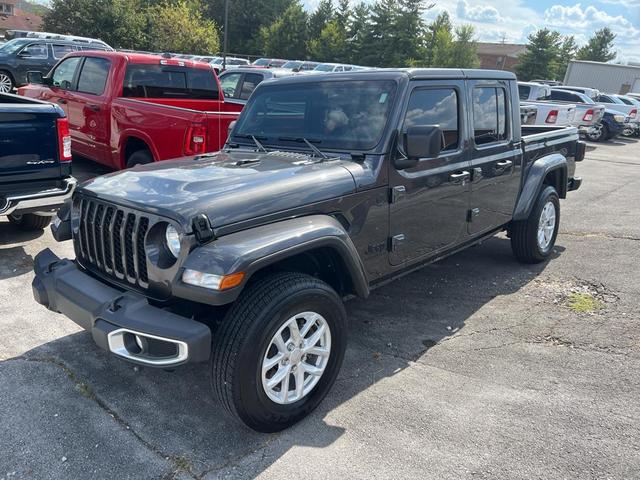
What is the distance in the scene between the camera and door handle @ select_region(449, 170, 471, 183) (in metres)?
4.19

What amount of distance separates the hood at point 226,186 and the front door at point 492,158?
1531mm

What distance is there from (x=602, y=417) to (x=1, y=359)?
379 cm

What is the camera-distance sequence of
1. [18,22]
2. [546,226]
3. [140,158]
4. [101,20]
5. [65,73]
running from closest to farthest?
[546,226] < [140,158] < [65,73] < [101,20] < [18,22]

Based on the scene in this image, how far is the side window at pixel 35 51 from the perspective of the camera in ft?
52.2

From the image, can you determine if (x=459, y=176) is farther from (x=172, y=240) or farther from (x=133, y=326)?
(x=133, y=326)

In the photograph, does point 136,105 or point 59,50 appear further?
point 59,50

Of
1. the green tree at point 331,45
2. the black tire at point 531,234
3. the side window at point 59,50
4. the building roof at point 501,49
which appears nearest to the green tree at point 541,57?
the green tree at point 331,45

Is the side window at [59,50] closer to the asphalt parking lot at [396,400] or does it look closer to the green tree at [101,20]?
the asphalt parking lot at [396,400]

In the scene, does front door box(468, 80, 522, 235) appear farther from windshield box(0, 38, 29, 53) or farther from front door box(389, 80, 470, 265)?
windshield box(0, 38, 29, 53)

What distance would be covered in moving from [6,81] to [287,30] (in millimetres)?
37744

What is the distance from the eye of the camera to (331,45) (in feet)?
156

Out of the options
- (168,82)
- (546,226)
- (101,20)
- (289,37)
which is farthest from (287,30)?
(546,226)

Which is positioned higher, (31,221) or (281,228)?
(281,228)

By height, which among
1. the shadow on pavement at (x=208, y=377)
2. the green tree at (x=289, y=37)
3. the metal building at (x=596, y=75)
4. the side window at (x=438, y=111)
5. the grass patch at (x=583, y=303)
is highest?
the green tree at (x=289, y=37)
